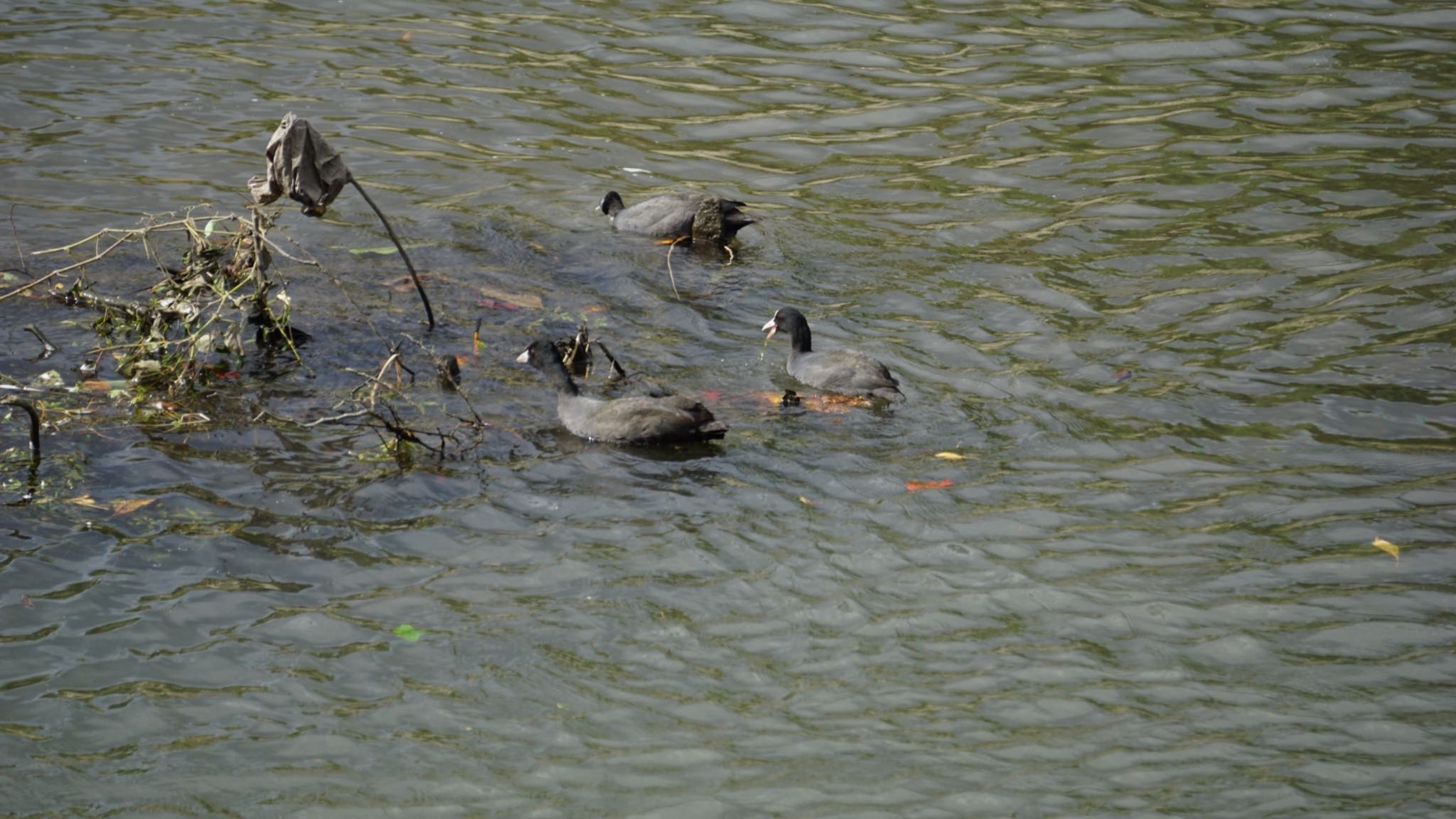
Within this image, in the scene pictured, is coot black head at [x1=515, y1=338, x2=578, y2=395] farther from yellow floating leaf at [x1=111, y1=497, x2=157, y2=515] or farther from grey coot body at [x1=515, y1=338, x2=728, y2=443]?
yellow floating leaf at [x1=111, y1=497, x2=157, y2=515]

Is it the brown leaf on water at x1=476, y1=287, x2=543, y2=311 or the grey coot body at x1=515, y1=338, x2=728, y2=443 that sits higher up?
the brown leaf on water at x1=476, y1=287, x2=543, y2=311

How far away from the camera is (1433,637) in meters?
6.78

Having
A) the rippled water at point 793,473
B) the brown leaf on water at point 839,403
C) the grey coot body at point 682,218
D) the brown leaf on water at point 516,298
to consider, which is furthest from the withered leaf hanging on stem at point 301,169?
the grey coot body at point 682,218

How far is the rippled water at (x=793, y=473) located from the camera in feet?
19.4

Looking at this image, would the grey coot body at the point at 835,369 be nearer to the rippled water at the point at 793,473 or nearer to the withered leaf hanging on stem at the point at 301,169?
the rippled water at the point at 793,473

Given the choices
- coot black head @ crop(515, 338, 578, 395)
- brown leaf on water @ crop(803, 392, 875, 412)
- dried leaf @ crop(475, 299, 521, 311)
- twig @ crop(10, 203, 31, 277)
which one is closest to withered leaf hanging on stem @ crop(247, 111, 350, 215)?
coot black head @ crop(515, 338, 578, 395)

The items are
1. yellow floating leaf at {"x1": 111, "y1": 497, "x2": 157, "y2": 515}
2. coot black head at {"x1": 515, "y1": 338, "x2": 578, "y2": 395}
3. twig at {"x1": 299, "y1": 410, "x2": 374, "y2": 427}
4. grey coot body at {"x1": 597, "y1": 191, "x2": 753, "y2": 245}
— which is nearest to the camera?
yellow floating leaf at {"x1": 111, "y1": 497, "x2": 157, "y2": 515}

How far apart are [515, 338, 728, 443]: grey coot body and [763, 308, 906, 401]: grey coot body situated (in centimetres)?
102

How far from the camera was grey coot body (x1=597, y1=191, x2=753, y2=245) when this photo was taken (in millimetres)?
12000

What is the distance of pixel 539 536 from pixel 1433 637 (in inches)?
177

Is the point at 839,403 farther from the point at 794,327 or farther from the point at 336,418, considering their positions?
the point at 336,418

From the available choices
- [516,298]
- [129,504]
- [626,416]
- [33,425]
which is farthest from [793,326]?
[33,425]

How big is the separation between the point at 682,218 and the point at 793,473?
14.6 feet

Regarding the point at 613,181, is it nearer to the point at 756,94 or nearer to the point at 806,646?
the point at 756,94
